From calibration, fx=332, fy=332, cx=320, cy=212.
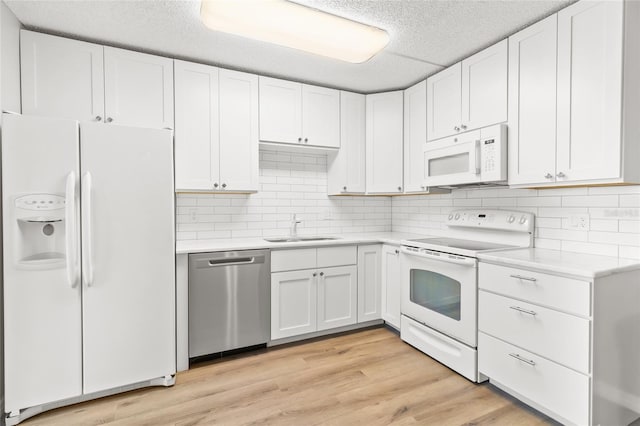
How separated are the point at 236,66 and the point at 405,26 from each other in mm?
1488

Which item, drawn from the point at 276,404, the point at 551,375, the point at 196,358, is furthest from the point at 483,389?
the point at 196,358

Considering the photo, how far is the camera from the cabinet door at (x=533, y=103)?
209 centimetres

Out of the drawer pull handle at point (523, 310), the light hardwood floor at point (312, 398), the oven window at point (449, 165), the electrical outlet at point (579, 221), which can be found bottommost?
the light hardwood floor at point (312, 398)

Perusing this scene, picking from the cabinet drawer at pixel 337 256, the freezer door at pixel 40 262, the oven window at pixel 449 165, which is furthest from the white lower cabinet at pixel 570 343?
the freezer door at pixel 40 262

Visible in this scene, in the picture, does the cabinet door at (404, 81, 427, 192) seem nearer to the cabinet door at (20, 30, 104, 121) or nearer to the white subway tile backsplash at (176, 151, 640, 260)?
the white subway tile backsplash at (176, 151, 640, 260)

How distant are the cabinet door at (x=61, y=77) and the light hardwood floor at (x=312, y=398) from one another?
1.98 m

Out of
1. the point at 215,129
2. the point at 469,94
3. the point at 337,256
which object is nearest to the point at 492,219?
the point at 469,94

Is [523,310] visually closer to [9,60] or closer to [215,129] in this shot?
[215,129]

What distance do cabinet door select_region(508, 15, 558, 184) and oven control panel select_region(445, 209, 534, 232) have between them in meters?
0.36

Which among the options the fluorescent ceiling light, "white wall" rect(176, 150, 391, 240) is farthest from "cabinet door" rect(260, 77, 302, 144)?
the fluorescent ceiling light

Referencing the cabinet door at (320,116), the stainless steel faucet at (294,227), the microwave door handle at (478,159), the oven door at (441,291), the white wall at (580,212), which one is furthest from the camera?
the stainless steel faucet at (294,227)

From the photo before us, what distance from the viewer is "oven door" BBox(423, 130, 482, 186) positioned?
8.27 ft

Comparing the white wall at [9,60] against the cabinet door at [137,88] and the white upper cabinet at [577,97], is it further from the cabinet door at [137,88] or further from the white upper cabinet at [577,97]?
the white upper cabinet at [577,97]

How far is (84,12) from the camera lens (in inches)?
83.4
